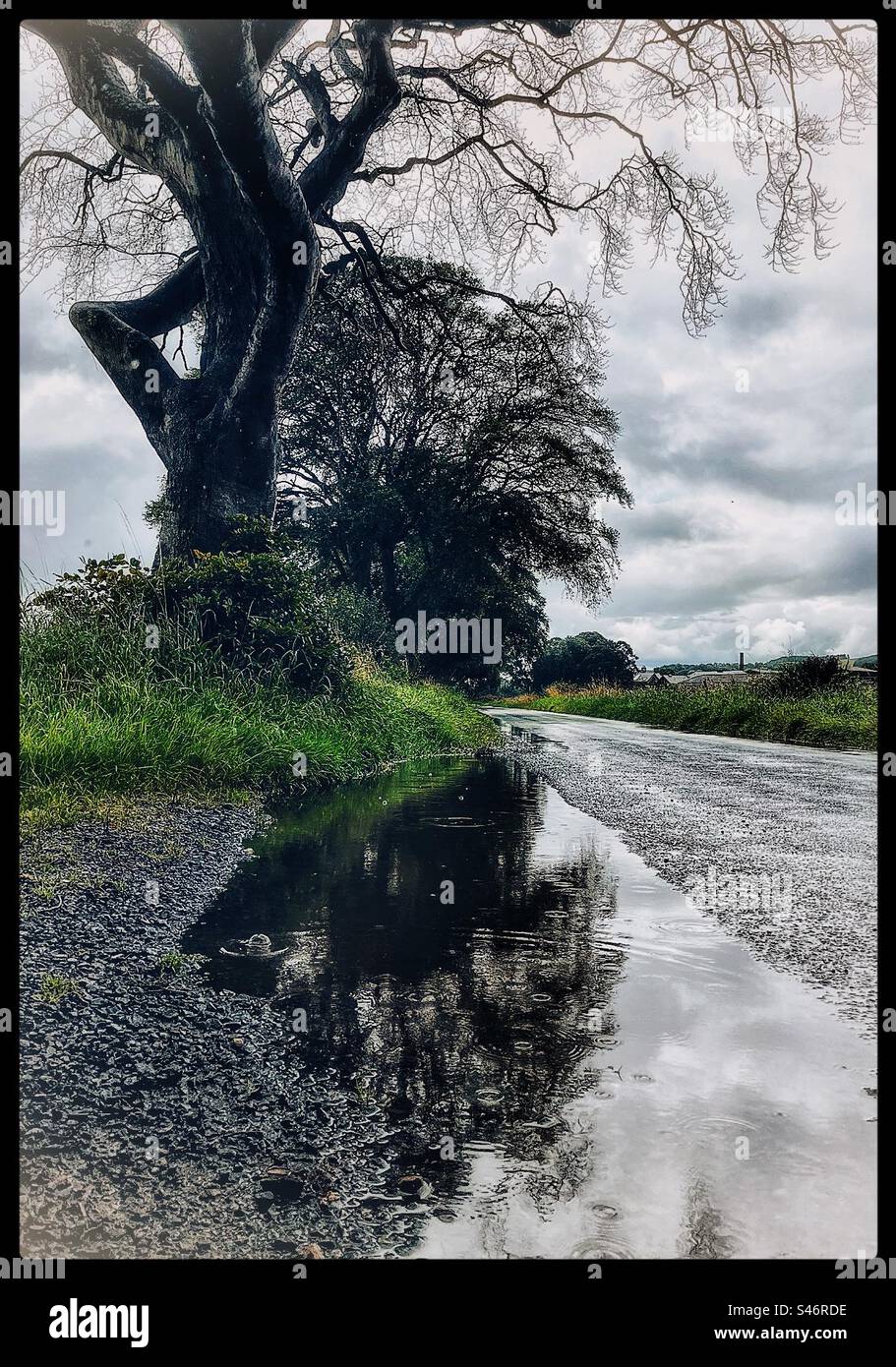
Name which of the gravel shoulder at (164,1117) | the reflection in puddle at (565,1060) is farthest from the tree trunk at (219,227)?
the gravel shoulder at (164,1117)

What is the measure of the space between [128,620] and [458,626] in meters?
20.6

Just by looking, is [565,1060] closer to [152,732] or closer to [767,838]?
[767,838]

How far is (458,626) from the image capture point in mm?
29266

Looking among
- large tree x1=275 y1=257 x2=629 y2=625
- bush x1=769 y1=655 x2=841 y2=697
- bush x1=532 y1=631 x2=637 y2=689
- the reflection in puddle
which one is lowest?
the reflection in puddle

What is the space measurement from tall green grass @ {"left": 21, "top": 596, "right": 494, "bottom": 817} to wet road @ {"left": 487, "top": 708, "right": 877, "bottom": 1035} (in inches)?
107

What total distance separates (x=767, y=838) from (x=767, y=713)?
13764mm

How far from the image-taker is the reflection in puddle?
6.23 ft

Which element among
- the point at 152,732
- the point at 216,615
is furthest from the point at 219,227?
the point at 152,732

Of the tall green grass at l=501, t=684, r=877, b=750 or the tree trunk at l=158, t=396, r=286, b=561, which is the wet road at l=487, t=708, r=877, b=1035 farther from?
the tree trunk at l=158, t=396, r=286, b=561

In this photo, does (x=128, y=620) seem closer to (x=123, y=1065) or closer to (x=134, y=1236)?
(x=123, y=1065)

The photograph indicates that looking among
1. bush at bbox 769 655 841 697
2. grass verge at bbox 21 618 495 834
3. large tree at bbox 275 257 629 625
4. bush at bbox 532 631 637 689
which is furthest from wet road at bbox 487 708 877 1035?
bush at bbox 532 631 637 689

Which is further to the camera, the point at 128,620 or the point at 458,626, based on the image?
the point at 458,626
